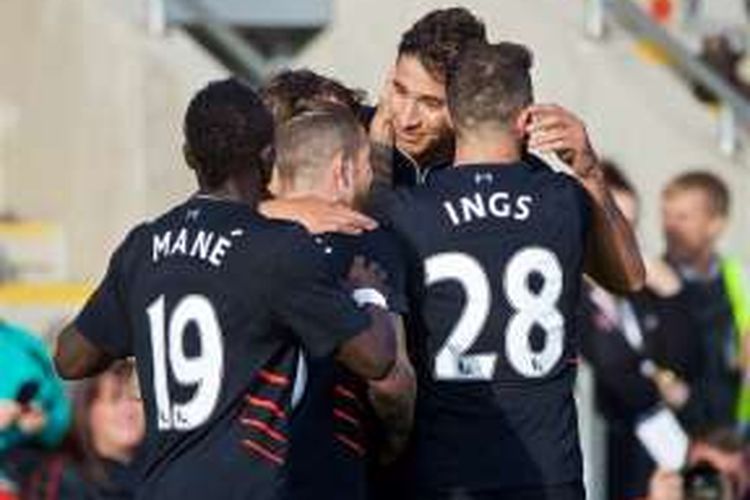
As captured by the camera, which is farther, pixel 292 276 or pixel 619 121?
pixel 619 121

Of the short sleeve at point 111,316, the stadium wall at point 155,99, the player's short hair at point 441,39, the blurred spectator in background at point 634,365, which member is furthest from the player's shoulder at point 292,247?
the stadium wall at point 155,99

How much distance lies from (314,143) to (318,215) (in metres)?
0.23

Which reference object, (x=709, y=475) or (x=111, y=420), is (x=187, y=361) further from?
(x=709, y=475)

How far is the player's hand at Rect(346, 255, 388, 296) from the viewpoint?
7.59 metres

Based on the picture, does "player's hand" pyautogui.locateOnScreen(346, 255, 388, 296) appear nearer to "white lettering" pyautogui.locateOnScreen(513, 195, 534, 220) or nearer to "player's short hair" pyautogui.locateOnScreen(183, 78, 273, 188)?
"player's short hair" pyautogui.locateOnScreen(183, 78, 273, 188)

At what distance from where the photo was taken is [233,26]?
14156mm

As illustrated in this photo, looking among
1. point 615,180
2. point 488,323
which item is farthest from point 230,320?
point 615,180

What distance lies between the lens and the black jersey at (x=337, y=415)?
24.7 ft

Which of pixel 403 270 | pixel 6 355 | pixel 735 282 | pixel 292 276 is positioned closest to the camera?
pixel 292 276

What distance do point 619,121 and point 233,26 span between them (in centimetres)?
179

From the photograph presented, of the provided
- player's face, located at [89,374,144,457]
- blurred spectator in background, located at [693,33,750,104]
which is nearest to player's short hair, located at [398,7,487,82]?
player's face, located at [89,374,144,457]

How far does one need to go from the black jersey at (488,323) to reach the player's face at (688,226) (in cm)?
472

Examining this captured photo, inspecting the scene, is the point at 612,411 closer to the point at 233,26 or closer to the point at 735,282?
the point at 735,282

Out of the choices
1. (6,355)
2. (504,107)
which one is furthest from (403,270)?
(6,355)
